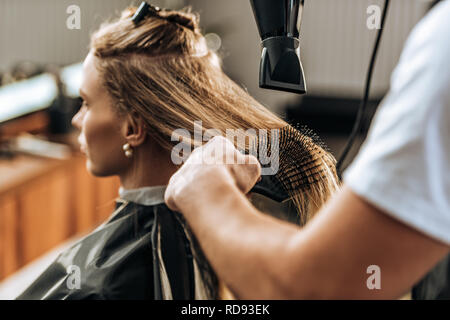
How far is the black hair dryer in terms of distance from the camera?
0.78 meters

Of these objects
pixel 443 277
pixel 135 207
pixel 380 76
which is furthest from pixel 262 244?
pixel 380 76

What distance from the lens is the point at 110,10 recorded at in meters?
3.52

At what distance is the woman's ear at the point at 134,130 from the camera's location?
1.12 meters

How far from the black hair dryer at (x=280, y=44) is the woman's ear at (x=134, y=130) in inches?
15.8

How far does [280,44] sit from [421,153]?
1.28 feet

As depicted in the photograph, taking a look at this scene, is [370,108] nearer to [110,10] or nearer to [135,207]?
[110,10]

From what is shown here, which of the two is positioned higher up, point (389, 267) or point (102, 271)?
point (389, 267)

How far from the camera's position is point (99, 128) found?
1.15m

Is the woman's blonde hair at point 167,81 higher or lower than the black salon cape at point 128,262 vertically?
higher

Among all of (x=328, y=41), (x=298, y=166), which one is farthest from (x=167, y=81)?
(x=328, y=41)

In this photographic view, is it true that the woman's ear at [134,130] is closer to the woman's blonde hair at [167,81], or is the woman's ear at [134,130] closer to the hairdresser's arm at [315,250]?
the woman's blonde hair at [167,81]

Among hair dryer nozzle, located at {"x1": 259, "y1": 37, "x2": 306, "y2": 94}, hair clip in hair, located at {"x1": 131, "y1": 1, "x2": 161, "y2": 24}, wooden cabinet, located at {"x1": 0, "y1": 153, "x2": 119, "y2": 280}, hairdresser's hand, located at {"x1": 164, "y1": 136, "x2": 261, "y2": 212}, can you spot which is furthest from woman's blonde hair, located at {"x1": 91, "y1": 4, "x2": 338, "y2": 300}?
wooden cabinet, located at {"x1": 0, "y1": 153, "x2": 119, "y2": 280}

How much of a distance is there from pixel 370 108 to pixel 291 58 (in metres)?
3.36


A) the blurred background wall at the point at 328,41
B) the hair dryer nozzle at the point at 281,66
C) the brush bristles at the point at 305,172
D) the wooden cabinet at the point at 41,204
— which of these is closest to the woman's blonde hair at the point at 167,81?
the brush bristles at the point at 305,172
